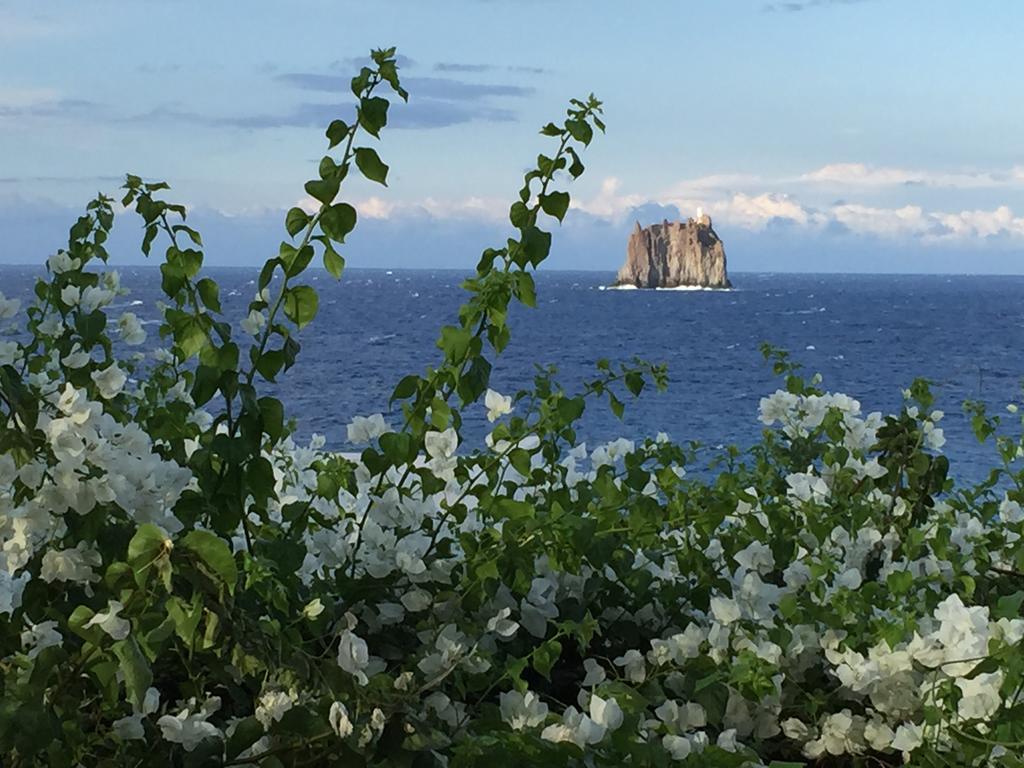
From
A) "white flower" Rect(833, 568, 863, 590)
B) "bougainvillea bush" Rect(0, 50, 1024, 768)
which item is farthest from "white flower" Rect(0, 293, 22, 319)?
"white flower" Rect(833, 568, 863, 590)

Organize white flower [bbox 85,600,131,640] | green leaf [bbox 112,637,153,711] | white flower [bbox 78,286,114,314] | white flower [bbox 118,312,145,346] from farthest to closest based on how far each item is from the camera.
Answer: white flower [bbox 118,312,145,346] < white flower [bbox 78,286,114,314] < white flower [bbox 85,600,131,640] < green leaf [bbox 112,637,153,711]

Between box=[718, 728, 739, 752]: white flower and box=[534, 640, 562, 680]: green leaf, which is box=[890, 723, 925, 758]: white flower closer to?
box=[718, 728, 739, 752]: white flower

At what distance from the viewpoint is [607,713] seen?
1.70 meters

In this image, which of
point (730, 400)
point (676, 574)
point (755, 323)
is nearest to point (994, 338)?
point (755, 323)

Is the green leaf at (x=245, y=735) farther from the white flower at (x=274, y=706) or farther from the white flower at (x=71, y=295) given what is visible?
the white flower at (x=71, y=295)

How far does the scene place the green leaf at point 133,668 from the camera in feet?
4.26

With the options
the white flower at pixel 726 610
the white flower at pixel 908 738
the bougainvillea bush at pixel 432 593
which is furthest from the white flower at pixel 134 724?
the white flower at pixel 908 738

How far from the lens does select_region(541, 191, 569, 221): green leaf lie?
2.13 m

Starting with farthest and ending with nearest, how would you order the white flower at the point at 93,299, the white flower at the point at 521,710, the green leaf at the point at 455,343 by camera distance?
the white flower at the point at 93,299 < the green leaf at the point at 455,343 < the white flower at the point at 521,710

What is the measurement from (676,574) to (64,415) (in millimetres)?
1382

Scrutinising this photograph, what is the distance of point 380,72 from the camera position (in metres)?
1.93

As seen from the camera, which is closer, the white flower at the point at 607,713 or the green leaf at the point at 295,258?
the white flower at the point at 607,713

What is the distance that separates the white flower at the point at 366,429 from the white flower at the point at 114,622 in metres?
0.85

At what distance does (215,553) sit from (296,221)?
699 mm
